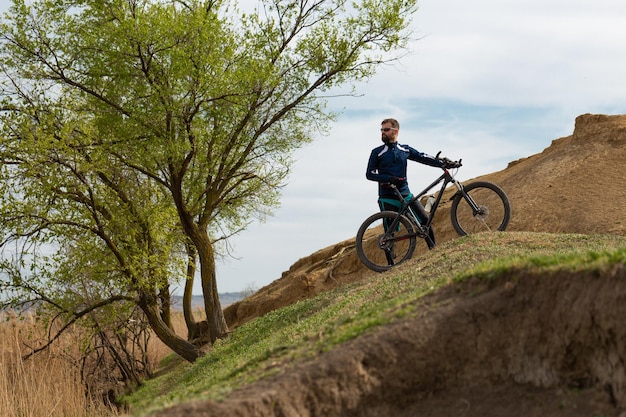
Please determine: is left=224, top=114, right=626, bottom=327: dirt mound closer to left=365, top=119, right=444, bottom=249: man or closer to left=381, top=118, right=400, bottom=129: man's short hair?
left=365, top=119, right=444, bottom=249: man

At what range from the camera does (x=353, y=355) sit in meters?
6.70

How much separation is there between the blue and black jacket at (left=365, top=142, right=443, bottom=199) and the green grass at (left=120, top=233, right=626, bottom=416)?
1314mm

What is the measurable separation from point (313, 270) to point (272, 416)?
14434mm

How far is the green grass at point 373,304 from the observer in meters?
7.18

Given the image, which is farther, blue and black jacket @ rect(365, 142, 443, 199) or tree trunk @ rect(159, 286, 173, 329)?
tree trunk @ rect(159, 286, 173, 329)

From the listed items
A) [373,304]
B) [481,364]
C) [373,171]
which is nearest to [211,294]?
[373,171]

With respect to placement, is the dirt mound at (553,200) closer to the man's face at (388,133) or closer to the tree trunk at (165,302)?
the tree trunk at (165,302)

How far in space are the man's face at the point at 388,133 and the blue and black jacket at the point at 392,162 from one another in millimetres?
85

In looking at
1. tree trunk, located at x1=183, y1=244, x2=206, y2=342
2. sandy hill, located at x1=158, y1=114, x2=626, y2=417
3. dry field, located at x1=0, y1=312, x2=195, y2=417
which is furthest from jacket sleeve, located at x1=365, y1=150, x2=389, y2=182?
tree trunk, located at x1=183, y1=244, x2=206, y2=342

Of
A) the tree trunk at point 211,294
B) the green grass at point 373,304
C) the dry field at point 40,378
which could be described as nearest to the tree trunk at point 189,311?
the dry field at point 40,378

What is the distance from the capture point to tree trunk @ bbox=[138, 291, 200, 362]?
17.9 m

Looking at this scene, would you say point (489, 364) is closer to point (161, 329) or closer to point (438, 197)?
point (438, 197)

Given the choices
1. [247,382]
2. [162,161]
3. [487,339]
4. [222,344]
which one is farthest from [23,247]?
[487,339]

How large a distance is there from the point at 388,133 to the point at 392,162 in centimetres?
51
